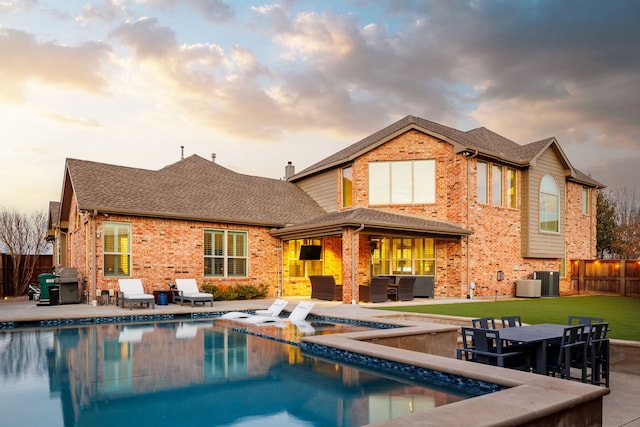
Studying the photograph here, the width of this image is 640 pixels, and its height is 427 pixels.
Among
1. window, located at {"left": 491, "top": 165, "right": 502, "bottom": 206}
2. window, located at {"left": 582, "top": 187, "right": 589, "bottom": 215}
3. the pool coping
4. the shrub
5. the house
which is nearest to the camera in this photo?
the pool coping

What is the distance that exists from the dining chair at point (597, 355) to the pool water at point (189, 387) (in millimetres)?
1901

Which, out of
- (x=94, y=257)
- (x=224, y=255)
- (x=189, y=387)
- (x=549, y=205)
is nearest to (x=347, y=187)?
(x=224, y=255)

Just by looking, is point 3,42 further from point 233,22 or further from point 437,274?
point 437,274

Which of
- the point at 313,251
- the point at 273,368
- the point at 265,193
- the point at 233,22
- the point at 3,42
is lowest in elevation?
the point at 273,368

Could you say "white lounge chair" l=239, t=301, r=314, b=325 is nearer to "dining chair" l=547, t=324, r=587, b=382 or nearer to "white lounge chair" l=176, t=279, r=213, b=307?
"white lounge chair" l=176, t=279, r=213, b=307

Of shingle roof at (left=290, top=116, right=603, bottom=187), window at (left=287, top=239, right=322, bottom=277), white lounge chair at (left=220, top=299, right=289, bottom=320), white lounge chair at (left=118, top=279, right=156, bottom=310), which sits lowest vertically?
white lounge chair at (left=220, top=299, right=289, bottom=320)

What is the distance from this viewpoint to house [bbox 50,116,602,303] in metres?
16.1

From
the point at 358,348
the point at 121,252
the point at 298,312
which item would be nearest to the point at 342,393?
the point at 358,348

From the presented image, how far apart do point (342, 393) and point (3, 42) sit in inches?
597

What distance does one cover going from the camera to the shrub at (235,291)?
1698 cm

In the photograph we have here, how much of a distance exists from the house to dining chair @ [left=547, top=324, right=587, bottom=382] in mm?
9566

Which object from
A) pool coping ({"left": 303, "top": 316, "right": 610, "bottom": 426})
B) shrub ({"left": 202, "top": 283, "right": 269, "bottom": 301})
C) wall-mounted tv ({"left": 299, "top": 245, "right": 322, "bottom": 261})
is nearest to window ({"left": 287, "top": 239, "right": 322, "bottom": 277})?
wall-mounted tv ({"left": 299, "top": 245, "right": 322, "bottom": 261})

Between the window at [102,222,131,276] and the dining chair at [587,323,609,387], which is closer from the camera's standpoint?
the dining chair at [587,323,609,387]

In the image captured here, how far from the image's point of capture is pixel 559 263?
23250 mm
